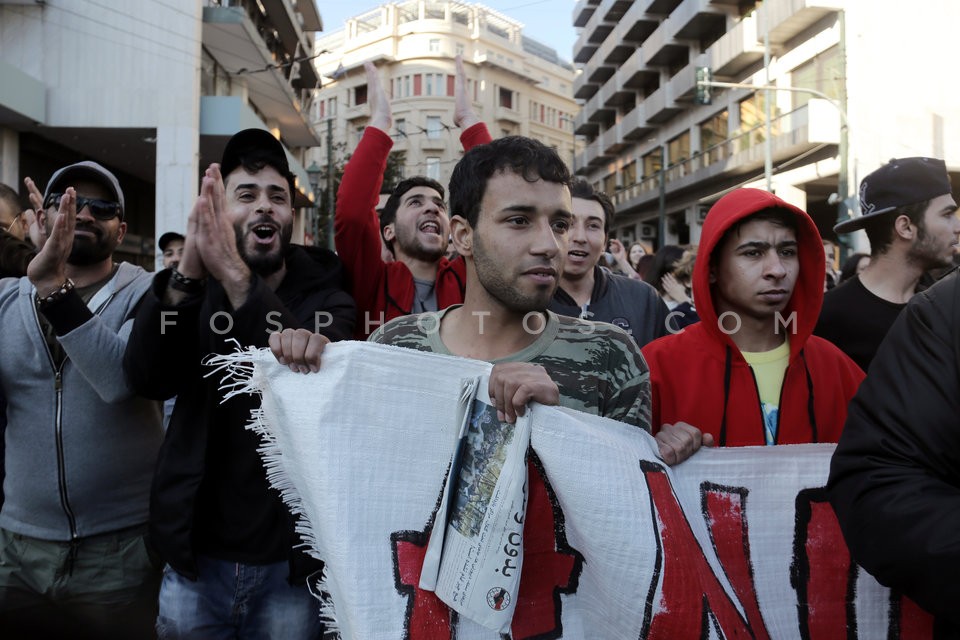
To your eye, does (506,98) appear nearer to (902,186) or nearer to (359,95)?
(359,95)

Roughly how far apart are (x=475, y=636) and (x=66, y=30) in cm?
1901

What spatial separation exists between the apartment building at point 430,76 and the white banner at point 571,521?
184 feet

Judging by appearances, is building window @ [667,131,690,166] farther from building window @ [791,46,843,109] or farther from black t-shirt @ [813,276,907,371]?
black t-shirt @ [813,276,907,371]

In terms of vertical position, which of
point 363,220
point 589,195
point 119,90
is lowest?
point 363,220

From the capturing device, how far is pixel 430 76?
61.1 m

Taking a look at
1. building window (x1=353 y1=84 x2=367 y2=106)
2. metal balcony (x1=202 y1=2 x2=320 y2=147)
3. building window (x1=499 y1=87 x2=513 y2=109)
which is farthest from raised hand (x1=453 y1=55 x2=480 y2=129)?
building window (x1=499 y1=87 x2=513 y2=109)

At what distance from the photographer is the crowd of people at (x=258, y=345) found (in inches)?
80.9

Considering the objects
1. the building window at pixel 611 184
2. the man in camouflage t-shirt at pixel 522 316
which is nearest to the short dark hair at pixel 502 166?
the man in camouflage t-shirt at pixel 522 316

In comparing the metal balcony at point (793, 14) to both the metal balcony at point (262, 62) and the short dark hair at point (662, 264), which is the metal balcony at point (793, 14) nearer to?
the metal balcony at point (262, 62)

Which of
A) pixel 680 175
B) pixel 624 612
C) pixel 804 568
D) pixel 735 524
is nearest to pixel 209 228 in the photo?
pixel 624 612

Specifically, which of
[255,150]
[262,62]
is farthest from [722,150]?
[255,150]

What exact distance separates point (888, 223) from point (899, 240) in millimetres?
101

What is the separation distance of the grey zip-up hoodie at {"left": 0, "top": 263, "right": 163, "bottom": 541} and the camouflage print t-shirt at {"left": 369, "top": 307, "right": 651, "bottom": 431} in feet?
4.50

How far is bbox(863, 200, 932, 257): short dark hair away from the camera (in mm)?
3527
